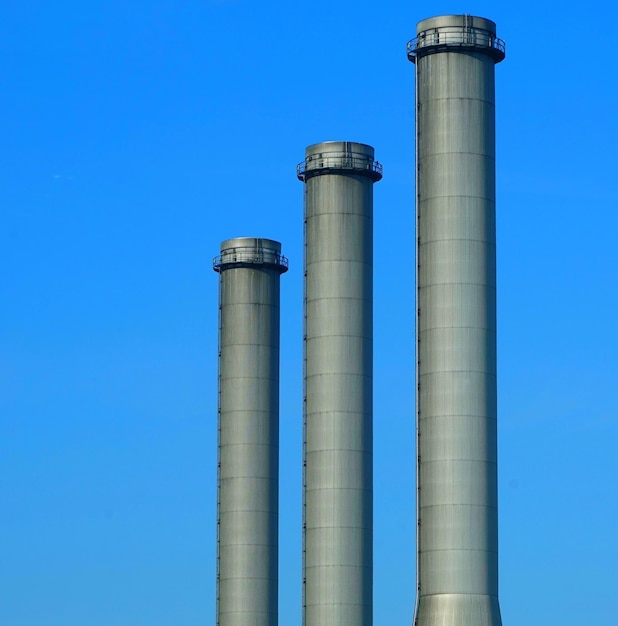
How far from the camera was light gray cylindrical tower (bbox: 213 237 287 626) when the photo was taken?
4387 inches

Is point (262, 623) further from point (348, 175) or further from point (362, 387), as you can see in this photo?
point (348, 175)

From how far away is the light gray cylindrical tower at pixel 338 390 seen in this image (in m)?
99.8

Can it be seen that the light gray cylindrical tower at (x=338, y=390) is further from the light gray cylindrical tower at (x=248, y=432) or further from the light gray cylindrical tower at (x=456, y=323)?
the light gray cylindrical tower at (x=456, y=323)

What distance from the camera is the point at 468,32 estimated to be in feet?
288

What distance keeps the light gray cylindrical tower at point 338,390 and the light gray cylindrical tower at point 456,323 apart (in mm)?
14515

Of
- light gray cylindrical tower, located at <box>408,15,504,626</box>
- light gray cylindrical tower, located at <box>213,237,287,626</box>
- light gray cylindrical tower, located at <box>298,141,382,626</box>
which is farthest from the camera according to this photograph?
light gray cylindrical tower, located at <box>213,237,287,626</box>

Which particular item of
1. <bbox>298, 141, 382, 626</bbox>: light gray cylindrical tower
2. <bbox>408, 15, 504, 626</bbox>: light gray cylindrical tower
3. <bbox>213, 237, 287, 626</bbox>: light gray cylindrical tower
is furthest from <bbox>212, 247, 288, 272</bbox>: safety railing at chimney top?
<bbox>408, 15, 504, 626</bbox>: light gray cylindrical tower

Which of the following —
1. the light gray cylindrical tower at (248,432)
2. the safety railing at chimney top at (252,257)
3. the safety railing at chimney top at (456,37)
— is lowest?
the light gray cylindrical tower at (248,432)

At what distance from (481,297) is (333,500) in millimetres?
19459

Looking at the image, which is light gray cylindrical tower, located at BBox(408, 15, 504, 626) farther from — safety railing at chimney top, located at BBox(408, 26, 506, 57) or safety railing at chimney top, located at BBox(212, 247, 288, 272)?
safety railing at chimney top, located at BBox(212, 247, 288, 272)

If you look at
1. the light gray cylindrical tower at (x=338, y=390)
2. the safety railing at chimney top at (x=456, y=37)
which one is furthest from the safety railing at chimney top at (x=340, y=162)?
the safety railing at chimney top at (x=456, y=37)

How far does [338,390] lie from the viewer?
331 feet

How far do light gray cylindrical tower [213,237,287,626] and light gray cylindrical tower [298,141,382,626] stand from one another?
421 inches

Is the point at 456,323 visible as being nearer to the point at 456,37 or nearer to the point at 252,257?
the point at 456,37
